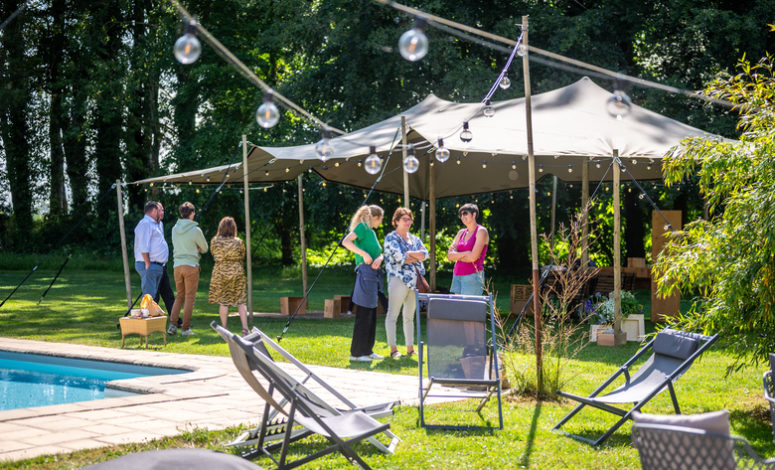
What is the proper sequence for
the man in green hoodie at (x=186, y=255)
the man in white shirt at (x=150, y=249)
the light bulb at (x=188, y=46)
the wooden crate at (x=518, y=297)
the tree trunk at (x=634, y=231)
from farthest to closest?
the tree trunk at (x=634, y=231) → the wooden crate at (x=518, y=297) → the man in white shirt at (x=150, y=249) → the man in green hoodie at (x=186, y=255) → the light bulb at (x=188, y=46)

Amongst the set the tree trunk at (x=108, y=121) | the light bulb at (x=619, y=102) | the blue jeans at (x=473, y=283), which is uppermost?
the tree trunk at (x=108, y=121)

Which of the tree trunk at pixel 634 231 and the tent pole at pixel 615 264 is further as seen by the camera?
the tree trunk at pixel 634 231

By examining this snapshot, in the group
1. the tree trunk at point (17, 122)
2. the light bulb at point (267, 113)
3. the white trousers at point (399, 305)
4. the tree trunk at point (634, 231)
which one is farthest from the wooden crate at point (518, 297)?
the tree trunk at point (17, 122)

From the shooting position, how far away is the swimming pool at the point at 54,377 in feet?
24.7

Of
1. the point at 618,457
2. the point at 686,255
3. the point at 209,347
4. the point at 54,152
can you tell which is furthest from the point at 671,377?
the point at 54,152

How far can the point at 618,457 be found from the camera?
466 centimetres

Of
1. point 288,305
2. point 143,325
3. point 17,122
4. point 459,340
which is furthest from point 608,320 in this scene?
point 17,122

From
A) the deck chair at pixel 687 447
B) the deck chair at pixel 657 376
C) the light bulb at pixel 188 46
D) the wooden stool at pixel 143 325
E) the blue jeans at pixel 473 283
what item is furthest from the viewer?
the wooden stool at pixel 143 325

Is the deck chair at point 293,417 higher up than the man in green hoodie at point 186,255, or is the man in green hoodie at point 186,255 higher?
the man in green hoodie at point 186,255

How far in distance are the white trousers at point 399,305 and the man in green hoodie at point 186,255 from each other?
298 cm

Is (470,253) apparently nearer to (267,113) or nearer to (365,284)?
(365,284)

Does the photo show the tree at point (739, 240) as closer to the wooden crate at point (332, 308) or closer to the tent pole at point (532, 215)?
the tent pole at point (532, 215)

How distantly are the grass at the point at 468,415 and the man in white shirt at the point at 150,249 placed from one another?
0.83 m

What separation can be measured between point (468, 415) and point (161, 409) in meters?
2.18
